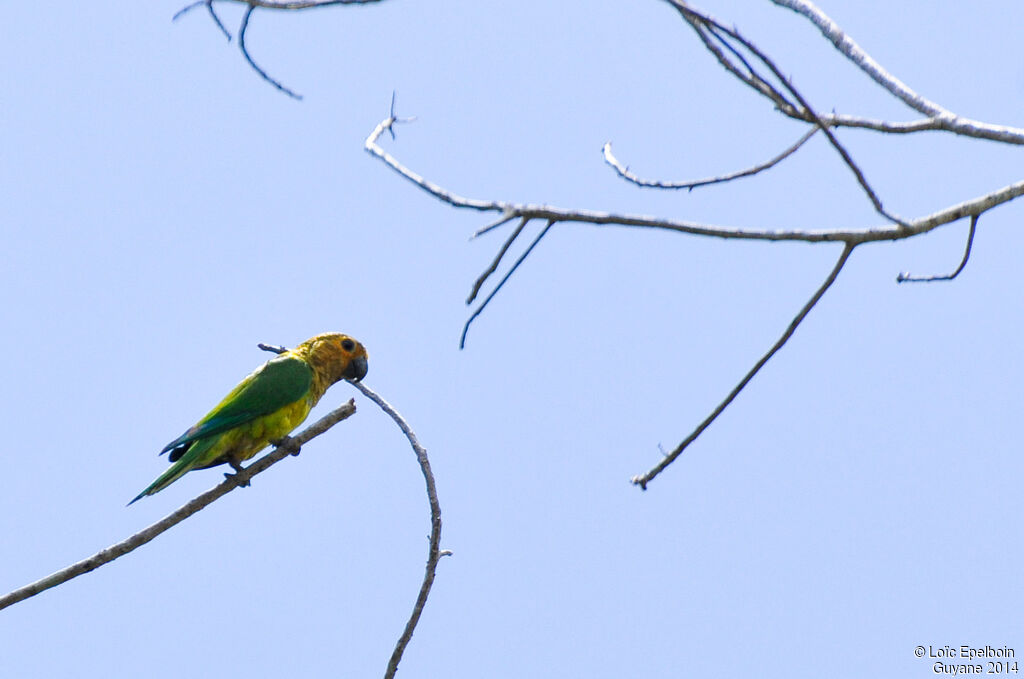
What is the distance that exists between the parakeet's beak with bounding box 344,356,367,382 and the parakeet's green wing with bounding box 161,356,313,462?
61cm

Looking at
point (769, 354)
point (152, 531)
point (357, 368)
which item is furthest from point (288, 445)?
point (769, 354)

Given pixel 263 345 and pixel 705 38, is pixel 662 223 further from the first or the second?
pixel 263 345

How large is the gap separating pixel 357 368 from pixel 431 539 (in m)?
4.20

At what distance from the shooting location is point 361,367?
8977mm

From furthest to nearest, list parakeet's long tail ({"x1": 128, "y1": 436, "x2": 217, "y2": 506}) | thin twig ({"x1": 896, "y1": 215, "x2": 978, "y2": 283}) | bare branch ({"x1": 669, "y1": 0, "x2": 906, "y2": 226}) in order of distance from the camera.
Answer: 1. parakeet's long tail ({"x1": 128, "y1": 436, "x2": 217, "y2": 506})
2. thin twig ({"x1": 896, "y1": 215, "x2": 978, "y2": 283})
3. bare branch ({"x1": 669, "y1": 0, "x2": 906, "y2": 226})

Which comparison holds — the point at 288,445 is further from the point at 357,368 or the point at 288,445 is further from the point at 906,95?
the point at 906,95

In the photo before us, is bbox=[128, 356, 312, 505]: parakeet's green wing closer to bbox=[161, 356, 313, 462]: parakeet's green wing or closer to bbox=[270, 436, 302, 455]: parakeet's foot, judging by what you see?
bbox=[161, 356, 313, 462]: parakeet's green wing

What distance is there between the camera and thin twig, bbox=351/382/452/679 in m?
4.66

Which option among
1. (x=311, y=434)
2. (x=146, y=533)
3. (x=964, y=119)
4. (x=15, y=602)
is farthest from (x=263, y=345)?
(x=964, y=119)

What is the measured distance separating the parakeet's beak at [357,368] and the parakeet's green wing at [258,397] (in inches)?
24.2

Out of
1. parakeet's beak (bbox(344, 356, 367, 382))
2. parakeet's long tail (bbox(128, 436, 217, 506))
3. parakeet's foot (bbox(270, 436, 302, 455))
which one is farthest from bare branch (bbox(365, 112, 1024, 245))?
parakeet's beak (bbox(344, 356, 367, 382))

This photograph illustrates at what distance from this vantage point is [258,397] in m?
7.76

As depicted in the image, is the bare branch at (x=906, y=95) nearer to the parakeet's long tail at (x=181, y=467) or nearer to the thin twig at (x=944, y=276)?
the thin twig at (x=944, y=276)

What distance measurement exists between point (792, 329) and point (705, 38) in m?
1.10
